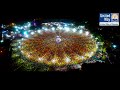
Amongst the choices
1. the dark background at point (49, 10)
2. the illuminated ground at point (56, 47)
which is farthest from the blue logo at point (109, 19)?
the dark background at point (49, 10)

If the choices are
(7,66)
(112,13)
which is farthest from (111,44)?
(7,66)

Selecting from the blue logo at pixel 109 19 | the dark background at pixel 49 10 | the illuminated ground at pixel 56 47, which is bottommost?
the illuminated ground at pixel 56 47

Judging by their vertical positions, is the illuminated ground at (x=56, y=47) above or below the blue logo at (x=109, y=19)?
below

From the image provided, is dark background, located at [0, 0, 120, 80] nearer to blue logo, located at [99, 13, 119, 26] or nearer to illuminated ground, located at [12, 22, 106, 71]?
illuminated ground, located at [12, 22, 106, 71]

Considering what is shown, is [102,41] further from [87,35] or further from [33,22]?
[33,22]

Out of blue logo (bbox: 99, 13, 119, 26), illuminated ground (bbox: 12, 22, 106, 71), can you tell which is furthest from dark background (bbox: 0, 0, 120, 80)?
blue logo (bbox: 99, 13, 119, 26)

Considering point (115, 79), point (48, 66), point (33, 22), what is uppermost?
point (33, 22)

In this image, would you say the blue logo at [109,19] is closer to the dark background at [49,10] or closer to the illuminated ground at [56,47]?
the illuminated ground at [56,47]

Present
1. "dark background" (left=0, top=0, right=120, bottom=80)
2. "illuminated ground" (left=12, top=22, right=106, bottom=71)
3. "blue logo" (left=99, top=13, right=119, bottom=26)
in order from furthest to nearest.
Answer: "dark background" (left=0, top=0, right=120, bottom=80)
"blue logo" (left=99, top=13, right=119, bottom=26)
"illuminated ground" (left=12, top=22, right=106, bottom=71)
